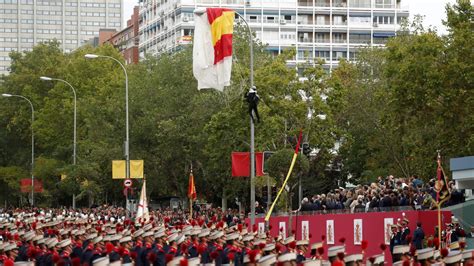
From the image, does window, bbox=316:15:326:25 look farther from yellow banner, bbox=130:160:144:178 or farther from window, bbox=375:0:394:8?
yellow banner, bbox=130:160:144:178

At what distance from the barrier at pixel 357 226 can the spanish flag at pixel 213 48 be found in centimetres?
474

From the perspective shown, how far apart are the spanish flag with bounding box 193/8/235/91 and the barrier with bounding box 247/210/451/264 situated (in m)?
4.74

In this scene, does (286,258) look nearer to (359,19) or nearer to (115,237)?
(115,237)

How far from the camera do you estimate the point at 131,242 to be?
29125 mm

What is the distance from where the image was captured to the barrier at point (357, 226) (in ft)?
110

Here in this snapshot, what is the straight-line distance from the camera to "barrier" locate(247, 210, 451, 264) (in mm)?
33531

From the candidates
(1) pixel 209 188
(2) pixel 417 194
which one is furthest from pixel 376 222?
(1) pixel 209 188

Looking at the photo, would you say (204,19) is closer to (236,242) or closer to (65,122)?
(236,242)

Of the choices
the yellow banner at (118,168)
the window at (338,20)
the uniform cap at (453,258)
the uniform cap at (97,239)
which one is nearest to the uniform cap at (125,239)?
the uniform cap at (97,239)

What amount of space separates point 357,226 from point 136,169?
23.6 metres

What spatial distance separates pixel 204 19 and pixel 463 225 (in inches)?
403

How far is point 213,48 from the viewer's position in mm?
38594

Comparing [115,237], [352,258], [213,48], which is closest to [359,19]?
[213,48]

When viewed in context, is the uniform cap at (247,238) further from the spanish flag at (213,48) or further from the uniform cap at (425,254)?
the spanish flag at (213,48)
